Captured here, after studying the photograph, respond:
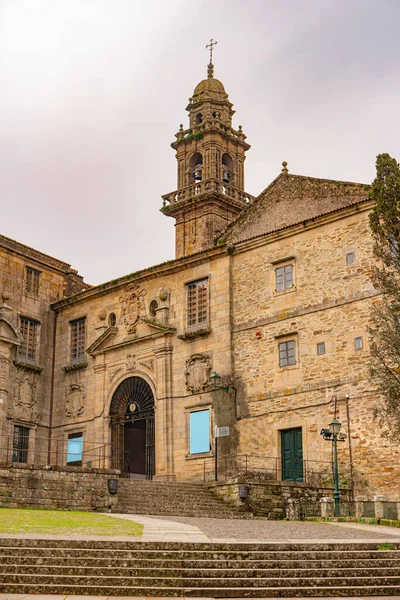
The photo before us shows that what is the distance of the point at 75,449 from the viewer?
30.4m

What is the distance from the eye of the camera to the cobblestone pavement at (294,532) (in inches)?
524

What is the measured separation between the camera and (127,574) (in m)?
10.7

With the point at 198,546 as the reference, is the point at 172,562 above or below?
below

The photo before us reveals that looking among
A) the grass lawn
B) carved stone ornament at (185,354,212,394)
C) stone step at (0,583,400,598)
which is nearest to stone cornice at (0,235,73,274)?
carved stone ornament at (185,354,212,394)

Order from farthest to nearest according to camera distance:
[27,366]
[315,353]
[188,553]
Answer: [27,366], [315,353], [188,553]

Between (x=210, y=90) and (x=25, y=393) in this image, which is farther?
(x=210, y=90)

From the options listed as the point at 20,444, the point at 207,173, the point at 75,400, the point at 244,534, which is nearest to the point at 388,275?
the point at 244,534

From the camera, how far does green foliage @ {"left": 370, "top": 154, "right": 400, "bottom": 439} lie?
1995 cm

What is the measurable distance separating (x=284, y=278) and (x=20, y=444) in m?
11.9

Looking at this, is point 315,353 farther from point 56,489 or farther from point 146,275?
point 56,489

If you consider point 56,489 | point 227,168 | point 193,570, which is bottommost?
point 193,570

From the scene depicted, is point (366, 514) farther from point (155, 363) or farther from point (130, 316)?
point (130, 316)

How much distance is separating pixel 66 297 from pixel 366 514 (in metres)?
17.0

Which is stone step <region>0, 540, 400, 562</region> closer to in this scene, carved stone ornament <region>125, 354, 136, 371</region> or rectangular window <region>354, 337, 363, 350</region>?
rectangular window <region>354, 337, 363, 350</region>
